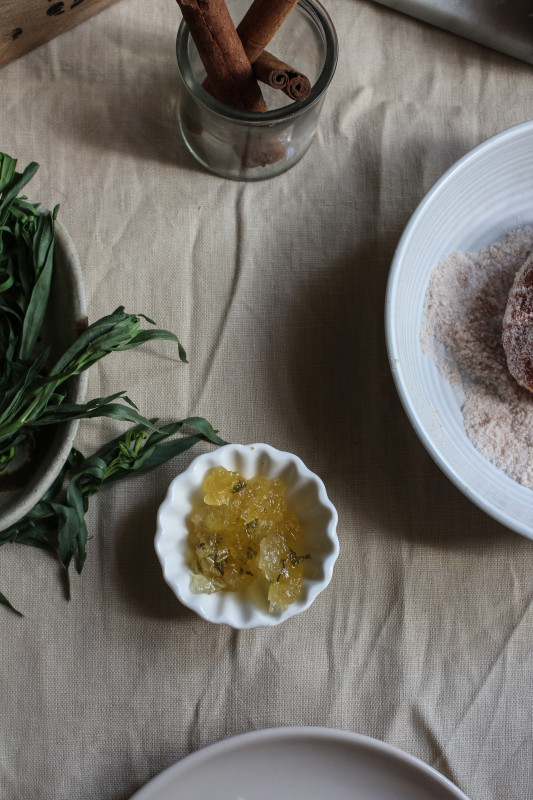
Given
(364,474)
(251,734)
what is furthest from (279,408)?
(251,734)

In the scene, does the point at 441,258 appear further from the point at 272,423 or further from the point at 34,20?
the point at 34,20

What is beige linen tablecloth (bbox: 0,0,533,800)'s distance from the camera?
84 centimetres

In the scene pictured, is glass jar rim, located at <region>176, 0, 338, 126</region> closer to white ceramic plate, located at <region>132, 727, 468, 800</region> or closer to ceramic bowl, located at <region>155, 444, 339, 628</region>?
ceramic bowl, located at <region>155, 444, 339, 628</region>

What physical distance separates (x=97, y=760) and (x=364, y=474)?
18.4 inches

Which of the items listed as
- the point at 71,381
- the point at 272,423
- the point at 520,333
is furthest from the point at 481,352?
the point at 71,381

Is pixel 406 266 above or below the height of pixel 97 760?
above

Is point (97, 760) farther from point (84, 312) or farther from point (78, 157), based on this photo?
point (78, 157)

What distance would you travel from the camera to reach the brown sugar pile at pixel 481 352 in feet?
2.82

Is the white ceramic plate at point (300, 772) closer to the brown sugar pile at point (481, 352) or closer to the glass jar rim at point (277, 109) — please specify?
the brown sugar pile at point (481, 352)

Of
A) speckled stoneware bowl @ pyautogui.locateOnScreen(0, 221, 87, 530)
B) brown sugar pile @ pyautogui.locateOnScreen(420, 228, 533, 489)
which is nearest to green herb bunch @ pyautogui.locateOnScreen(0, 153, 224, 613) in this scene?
speckled stoneware bowl @ pyautogui.locateOnScreen(0, 221, 87, 530)

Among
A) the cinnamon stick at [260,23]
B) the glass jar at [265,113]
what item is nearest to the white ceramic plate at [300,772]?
the glass jar at [265,113]

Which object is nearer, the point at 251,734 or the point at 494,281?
the point at 251,734

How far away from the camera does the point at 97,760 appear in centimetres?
82

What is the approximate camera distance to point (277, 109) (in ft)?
2.72
